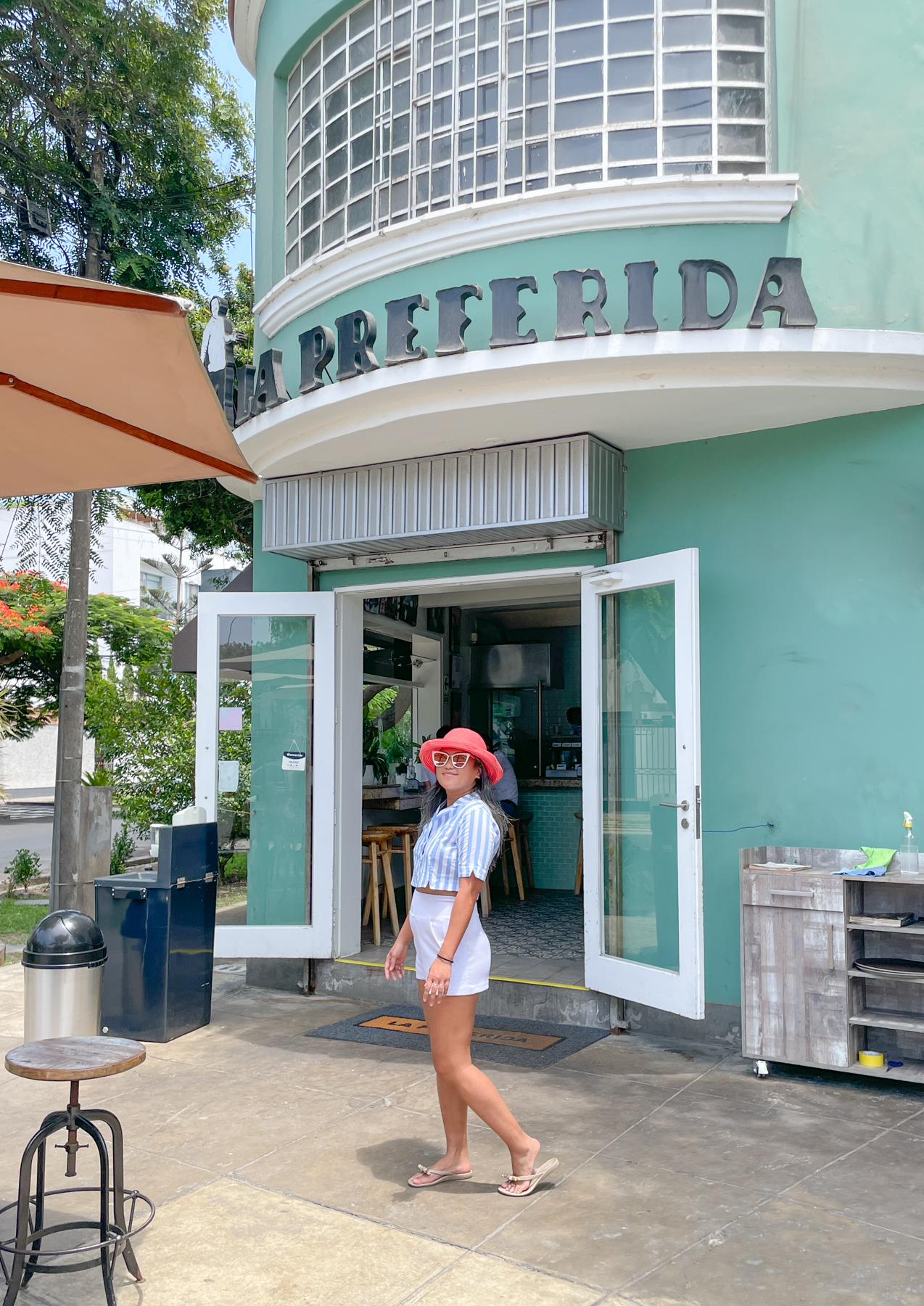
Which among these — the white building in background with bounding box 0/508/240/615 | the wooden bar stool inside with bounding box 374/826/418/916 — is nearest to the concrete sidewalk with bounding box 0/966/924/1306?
the wooden bar stool inside with bounding box 374/826/418/916

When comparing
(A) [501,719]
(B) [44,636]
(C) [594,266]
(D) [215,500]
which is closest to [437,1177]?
(C) [594,266]

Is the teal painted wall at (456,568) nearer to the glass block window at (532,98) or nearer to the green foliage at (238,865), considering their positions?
the green foliage at (238,865)

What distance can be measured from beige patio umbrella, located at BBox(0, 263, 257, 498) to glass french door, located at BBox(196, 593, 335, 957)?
3.00 metres

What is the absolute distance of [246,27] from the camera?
8023 millimetres

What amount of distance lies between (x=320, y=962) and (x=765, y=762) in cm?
321

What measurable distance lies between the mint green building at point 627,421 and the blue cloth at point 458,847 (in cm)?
195

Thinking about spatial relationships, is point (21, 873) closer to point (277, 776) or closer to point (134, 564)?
point (277, 776)

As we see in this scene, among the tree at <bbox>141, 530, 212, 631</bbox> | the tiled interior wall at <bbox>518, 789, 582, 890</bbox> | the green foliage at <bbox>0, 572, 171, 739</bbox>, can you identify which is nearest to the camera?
the tiled interior wall at <bbox>518, 789, 582, 890</bbox>

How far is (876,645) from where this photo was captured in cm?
557

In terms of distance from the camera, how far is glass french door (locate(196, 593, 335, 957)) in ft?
23.3

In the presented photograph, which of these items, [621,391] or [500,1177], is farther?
[621,391]

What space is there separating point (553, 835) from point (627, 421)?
5714 millimetres

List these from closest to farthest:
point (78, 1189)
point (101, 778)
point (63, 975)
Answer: point (78, 1189) < point (63, 975) < point (101, 778)

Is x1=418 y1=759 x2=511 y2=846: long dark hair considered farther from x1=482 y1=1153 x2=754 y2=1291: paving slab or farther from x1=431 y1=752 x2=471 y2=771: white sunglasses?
x1=482 y1=1153 x2=754 y2=1291: paving slab
